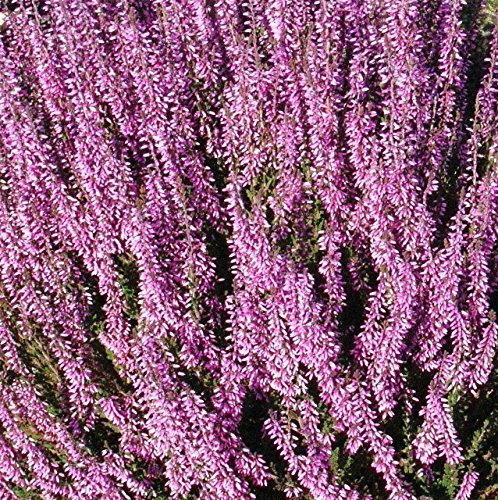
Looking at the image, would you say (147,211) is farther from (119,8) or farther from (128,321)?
(119,8)

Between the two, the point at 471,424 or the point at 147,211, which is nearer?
the point at 147,211

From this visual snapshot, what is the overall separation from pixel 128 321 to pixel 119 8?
2.39 metres

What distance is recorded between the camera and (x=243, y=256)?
4742mm

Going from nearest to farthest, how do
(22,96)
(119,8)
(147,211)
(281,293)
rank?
(281,293) < (147,211) < (22,96) < (119,8)

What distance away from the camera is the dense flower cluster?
4.68 m

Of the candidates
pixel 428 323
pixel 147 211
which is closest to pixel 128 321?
pixel 147 211

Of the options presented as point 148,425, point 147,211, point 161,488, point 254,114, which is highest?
point 254,114

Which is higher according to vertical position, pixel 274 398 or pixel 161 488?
pixel 274 398

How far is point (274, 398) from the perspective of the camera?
5.14 meters

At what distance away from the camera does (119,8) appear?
19.1 ft

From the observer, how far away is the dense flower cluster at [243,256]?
4680 millimetres

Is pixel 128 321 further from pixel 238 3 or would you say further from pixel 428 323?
pixel 238 3

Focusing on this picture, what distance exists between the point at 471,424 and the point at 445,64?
262cm

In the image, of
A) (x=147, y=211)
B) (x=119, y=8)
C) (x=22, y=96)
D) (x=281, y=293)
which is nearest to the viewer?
(x=281, y=293)
